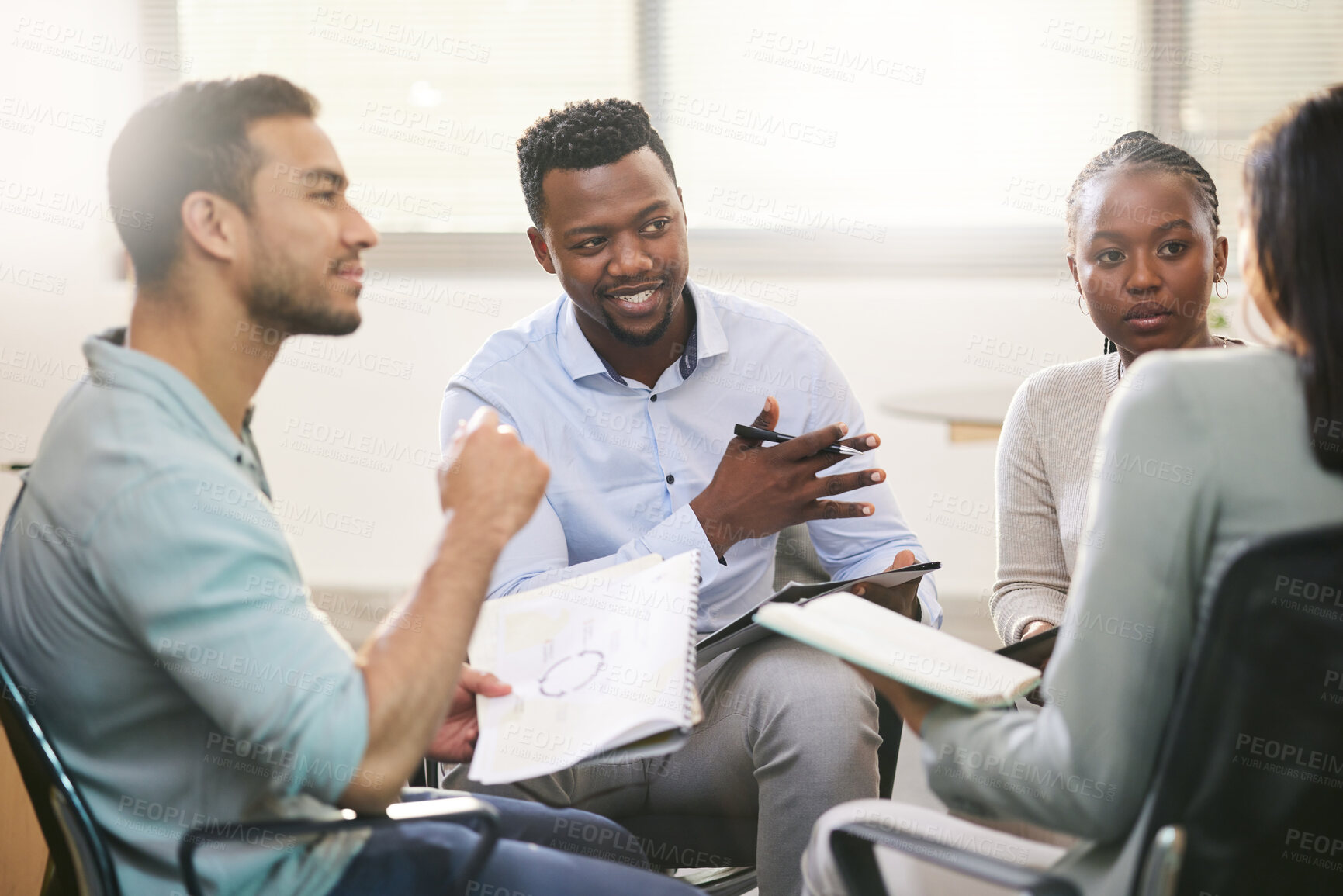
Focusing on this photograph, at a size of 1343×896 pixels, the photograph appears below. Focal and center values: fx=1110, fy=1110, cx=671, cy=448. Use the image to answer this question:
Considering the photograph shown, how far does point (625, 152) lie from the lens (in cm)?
195

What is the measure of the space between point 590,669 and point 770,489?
50cm

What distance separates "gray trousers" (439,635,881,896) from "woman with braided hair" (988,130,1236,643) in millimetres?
352

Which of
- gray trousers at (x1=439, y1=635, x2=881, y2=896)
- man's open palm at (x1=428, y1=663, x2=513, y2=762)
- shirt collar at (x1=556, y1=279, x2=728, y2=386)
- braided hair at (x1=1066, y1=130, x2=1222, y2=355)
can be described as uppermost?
braided hair at (x1=1066, y1=130, x2=1222, y2=355)

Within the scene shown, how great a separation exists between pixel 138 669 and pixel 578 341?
1.09 m

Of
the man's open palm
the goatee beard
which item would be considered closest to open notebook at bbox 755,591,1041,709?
the man's open palm

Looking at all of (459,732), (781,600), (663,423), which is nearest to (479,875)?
(459,732)

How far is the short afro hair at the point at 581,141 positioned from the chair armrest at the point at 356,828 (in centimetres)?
121

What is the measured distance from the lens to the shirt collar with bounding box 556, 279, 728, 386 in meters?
1.94

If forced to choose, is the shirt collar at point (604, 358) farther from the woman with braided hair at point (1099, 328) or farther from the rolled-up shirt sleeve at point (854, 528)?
the woman with braided hair at point (1099, 328)

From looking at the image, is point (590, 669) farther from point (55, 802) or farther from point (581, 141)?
point (581, 141)

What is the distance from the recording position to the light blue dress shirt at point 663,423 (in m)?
1.88

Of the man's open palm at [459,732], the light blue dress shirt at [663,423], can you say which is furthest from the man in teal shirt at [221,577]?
the light blue dress shirt at [663,423]

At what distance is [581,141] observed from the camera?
196cm

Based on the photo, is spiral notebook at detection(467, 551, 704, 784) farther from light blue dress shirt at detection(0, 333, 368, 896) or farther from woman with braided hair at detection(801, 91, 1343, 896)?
woman with braided hair at detection(801, 91, 1343, 896)
